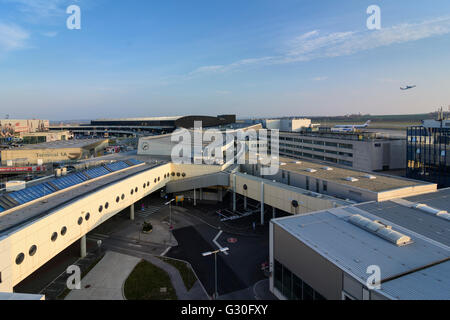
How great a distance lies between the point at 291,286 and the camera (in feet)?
61.6

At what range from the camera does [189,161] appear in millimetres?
46531

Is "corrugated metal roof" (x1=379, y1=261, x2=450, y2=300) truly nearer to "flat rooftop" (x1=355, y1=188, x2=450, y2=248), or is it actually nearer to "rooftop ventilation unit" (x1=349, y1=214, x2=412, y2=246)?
"rooftop ventilation unit" (x1=349, y1=214, x2=412, y2=246)

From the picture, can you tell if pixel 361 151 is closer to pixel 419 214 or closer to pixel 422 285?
pixel 419 214

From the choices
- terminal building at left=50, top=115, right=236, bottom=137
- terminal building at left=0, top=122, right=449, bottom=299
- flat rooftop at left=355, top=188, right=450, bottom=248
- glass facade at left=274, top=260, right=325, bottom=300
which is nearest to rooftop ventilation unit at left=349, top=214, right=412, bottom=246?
terminal building at left=0, top=122, right=449, bottom=299

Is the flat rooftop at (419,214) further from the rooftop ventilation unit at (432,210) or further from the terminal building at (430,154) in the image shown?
the terminal building at (430,154)

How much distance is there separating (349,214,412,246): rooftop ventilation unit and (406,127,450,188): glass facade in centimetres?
3115

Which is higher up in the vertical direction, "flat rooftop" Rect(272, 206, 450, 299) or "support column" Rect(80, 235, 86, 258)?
"flat rooftop" Rect(272, 206, 450, 299)

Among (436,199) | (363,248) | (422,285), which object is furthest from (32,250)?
(436,199)

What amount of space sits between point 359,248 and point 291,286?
218 inches

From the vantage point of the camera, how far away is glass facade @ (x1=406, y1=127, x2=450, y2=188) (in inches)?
1610
